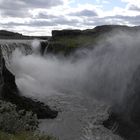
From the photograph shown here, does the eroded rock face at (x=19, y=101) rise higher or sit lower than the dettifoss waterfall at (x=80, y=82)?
higher

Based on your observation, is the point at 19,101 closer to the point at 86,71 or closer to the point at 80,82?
the point at 80,82

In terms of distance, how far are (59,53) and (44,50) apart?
176 inches

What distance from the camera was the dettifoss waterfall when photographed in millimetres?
26719

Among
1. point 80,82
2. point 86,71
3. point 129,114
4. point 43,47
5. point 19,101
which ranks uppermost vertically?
point 19,101

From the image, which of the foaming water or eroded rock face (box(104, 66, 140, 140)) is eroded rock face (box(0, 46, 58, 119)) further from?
the foaming water

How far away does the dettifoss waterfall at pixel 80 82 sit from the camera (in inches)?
1052

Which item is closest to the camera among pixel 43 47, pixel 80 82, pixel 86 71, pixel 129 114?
pixel 129 114

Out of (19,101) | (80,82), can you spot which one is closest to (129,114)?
(19,101)

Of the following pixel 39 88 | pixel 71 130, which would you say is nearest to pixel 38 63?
pixel 39 88

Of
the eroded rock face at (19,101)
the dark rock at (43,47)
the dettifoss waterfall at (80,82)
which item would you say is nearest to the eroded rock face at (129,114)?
the dettifoss waterfall at (80,82)

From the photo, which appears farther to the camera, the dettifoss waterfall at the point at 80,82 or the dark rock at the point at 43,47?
the dark rock at the point at 43,47

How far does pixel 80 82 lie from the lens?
4572 centimetres

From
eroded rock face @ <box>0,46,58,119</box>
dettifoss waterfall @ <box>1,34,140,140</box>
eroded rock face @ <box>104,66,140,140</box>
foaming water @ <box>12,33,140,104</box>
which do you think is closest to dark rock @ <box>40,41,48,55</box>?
dettifoss waterfall @ <box>1,34,140,140</box>

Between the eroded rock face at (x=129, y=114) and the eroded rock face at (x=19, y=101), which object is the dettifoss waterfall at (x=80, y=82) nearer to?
the eroded rock face at (x=129, y=114)
